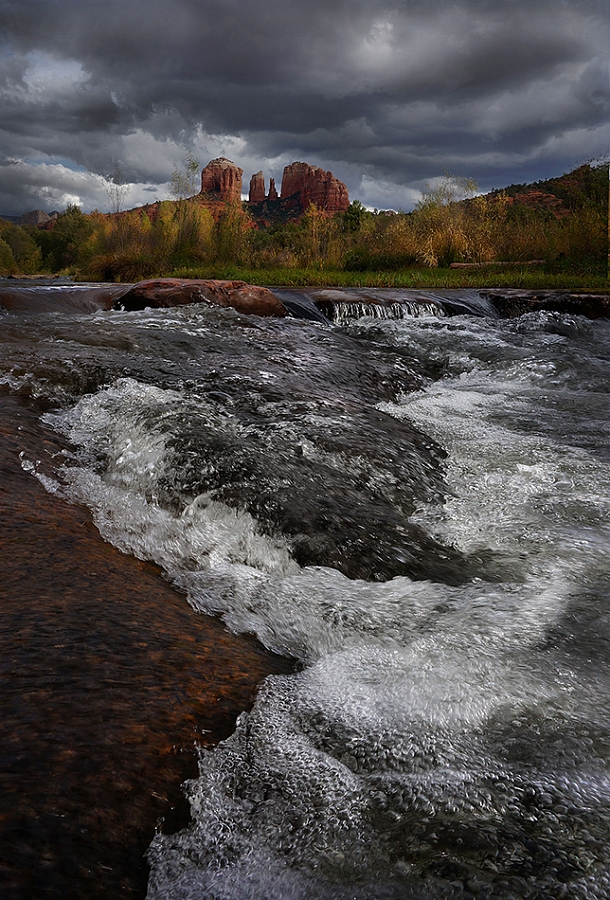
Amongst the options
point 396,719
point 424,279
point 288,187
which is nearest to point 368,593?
point 396,719

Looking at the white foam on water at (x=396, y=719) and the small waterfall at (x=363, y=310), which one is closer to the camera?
the white foam on water at (x=396, y=719)

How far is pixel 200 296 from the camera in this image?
6609 mm

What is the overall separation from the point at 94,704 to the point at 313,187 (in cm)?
11467

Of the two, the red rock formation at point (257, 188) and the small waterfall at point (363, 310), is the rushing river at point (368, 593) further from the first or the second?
the red rock formation at point (257, 188)

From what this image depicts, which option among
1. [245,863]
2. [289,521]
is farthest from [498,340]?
[245,863]

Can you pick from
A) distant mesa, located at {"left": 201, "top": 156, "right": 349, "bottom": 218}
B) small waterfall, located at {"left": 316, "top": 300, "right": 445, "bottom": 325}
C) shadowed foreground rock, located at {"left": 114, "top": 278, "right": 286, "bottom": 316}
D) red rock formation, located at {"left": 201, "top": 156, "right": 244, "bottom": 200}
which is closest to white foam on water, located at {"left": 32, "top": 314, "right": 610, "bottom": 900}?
shadowed foreground rock, located at {"left": 114, "top": 278, "right": 286, "bottom": 316}

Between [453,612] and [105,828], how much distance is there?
1.10m

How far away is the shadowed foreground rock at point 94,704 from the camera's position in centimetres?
75

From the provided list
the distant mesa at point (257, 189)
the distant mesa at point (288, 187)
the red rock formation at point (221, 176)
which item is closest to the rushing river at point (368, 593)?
the distant mesa at point (288, 187)

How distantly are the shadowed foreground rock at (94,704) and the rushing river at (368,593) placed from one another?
0.06 metres

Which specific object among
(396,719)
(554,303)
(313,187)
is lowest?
(396,719)

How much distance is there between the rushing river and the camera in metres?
0.84

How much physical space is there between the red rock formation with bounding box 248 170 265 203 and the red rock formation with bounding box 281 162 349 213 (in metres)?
4.28

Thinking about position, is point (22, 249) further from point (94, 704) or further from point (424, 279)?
point (94, 704)
